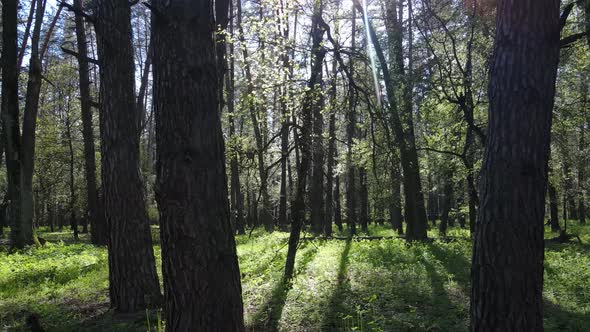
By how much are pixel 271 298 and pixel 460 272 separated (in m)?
4.65

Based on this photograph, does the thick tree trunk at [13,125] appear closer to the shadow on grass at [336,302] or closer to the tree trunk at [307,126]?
the tree trunk at [307,126]

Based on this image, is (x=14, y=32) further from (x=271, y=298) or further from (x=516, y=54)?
(x=516, y=54)

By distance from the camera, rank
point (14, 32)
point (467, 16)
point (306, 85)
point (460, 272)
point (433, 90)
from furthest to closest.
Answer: point (14, 32) → point (433, 90) → point (467, 16) → point (460, 272) → point (306, 85)

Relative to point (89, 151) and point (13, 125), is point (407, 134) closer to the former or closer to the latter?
point (89, 151)

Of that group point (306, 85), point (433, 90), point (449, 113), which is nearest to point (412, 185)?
point (449, 113)

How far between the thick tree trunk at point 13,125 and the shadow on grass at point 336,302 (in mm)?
10873

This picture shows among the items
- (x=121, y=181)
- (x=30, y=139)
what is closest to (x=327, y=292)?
(x=121, y=181)

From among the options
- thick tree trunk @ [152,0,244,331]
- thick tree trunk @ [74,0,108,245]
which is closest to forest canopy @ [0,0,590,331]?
thick tree trunk @ [152,0,244,331]

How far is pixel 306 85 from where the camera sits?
27.2 ft

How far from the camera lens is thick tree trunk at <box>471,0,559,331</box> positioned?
3639 millimetres

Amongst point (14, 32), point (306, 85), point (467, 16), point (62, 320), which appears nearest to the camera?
point (62, 320)

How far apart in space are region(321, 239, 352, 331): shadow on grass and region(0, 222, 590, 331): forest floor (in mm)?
17

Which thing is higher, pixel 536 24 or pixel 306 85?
pixel 306 85

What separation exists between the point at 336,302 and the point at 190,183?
4745 mm
